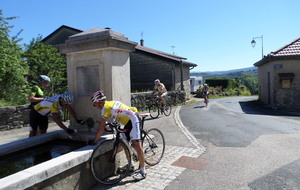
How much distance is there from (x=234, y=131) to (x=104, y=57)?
543 centimetres

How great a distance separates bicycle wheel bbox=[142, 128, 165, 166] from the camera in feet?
16.5

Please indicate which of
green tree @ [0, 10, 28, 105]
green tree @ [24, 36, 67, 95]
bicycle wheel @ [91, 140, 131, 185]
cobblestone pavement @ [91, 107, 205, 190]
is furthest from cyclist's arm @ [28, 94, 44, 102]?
green tree @ [24, 36, 67, 95]

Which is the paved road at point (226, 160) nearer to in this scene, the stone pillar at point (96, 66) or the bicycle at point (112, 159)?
the bicycle at point (112, 159)

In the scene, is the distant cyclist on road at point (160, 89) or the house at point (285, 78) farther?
the house at point (285, 78)

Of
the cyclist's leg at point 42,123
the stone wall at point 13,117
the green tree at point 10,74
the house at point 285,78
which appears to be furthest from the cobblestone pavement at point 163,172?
the house at point 285,78

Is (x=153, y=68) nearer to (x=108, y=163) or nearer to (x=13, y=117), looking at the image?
(x=13, y=117)

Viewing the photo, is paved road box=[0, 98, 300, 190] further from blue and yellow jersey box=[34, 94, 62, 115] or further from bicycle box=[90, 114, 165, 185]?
blue and yellow jersey box=[34, 94, 62, 115]

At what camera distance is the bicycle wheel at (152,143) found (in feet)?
16.5

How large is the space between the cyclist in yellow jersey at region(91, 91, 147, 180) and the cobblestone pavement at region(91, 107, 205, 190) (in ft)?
0.56

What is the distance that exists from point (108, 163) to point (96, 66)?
194cm

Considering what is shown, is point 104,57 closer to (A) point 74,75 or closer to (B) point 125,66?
(B) point 125,66

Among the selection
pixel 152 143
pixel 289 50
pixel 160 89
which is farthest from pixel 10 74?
pixel 289 50

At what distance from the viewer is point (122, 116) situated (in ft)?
13.4

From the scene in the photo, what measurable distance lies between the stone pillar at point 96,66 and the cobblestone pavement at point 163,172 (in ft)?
4.93
